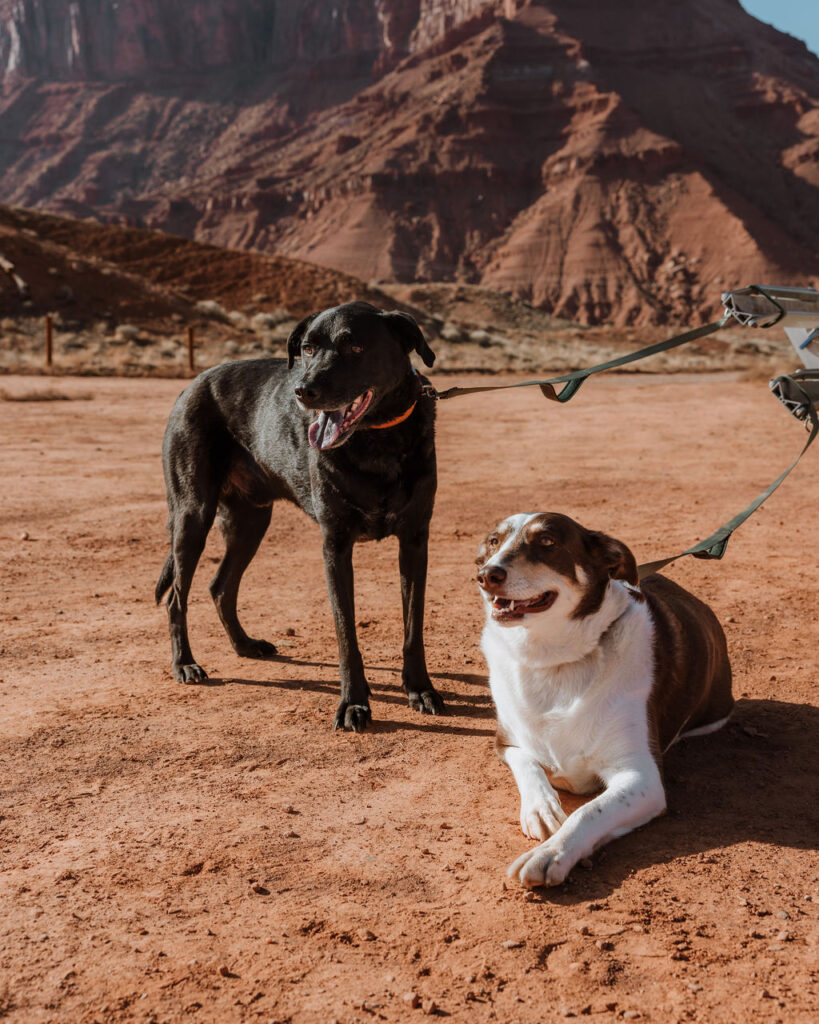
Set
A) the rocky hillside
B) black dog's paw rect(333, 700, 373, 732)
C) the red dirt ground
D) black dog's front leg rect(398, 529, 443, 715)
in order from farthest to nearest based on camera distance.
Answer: the rocky hillside
black dog's front leg rect(398, 529, 443, 715)
black dog's paw rect(333, 700, 373, 732)
the red dirt ground

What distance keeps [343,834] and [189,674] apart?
2184mm

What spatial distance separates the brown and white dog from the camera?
362 cm

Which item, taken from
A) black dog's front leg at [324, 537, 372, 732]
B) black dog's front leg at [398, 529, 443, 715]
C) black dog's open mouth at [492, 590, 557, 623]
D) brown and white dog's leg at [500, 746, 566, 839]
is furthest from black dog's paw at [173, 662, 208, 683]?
black dog's open mouth at [492, 590, 557, 623]

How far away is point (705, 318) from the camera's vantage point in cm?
9119

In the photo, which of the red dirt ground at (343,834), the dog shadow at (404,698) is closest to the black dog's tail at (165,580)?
the red dirt ground at (343,834)

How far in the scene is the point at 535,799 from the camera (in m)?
3.75

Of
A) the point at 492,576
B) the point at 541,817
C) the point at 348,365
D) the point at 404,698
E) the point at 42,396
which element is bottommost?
the point at 42,396

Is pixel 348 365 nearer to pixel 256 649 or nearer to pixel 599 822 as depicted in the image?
pixel 256 649

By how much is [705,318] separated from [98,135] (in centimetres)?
11060

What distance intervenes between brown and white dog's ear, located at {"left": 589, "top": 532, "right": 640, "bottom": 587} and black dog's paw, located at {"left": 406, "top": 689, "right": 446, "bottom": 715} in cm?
166

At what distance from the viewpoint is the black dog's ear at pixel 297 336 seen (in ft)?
16.9

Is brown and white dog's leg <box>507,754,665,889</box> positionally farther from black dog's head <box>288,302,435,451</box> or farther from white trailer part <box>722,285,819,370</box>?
black dog's head <box>288,302,435,451</box>

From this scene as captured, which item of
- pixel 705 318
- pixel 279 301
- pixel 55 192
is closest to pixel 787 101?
pixel 705 318

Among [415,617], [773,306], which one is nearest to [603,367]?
[773,306]
